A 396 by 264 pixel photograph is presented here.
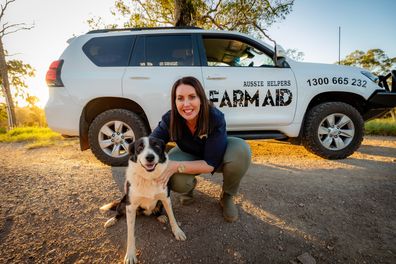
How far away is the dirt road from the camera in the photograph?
5.07 feet

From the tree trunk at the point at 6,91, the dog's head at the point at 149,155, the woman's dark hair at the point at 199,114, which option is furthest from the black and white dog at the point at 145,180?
the tree trunk at the point at 6,91

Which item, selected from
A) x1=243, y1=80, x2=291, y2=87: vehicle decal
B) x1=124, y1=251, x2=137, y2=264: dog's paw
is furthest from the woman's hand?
x1=243, y1=80, x2=291, y2=87: vehicle decal

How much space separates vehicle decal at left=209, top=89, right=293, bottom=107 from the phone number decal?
15.8 inches

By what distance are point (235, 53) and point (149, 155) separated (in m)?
2.80

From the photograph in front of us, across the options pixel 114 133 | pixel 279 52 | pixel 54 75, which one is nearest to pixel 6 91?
pixel 54 75

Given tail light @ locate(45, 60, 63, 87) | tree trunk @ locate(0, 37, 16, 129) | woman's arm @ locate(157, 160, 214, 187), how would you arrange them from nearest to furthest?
woman's arm @ locate(157, 160, 214, 187), tail light @ locate(45, 60, 63, 87), tree trunk @ locate(0, 37, 16, 129)

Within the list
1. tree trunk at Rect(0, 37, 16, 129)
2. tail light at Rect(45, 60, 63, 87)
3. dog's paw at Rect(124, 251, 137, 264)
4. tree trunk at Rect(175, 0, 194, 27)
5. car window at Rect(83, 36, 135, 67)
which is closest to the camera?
dog's paw at Rect(124, 251, 137, 264)


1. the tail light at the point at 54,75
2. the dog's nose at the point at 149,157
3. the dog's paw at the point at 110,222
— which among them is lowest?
the dog's paw at the point at 110,222

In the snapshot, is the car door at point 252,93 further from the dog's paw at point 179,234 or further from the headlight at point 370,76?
the dog's paw at point 179,234

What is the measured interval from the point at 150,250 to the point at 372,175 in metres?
2.90

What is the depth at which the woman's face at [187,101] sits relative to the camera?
73.7 inches

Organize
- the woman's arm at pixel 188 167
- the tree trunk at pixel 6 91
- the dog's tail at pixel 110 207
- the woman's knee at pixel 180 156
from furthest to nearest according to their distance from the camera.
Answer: the tree trunk at pixel 6 91, the woman's knee at pixel 180 156, the dog's tail at pixel 110 207, the woman's arm at pixel 188 167

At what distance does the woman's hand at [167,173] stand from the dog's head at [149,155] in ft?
0.18

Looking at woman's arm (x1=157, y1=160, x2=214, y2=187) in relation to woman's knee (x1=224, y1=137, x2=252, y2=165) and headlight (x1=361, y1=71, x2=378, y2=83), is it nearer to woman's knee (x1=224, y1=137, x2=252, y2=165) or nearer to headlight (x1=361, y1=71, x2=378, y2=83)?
woman's knee (x1=224, y1=137, x2=252, y2=165)
